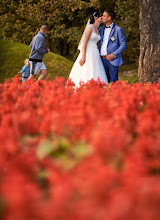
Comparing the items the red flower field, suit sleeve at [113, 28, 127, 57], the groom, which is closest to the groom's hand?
the groom

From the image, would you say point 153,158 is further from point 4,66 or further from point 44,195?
point 4,66

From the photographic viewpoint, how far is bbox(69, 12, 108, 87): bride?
8.10 meters

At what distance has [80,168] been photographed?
1.10m

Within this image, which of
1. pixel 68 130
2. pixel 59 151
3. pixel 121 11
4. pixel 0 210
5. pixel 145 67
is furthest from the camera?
pixel 121 11

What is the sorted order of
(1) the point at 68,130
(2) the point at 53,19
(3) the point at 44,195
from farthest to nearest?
1. (2) the point at 53,19
2. (1) the point at 68,130
3. (3) the point at 44,195

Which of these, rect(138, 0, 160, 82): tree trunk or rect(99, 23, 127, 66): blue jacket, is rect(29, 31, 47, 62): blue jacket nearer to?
rect(99, 23, 127, 66): blue jacket

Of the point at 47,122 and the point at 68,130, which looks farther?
the point at 47,122

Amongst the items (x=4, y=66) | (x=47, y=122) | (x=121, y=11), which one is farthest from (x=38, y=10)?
(x=47, y=122)

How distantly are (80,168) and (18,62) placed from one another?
17.7 metres

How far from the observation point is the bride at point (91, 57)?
8.10m

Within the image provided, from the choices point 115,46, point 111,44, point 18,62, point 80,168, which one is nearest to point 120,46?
point 115,46

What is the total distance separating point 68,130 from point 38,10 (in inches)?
1014

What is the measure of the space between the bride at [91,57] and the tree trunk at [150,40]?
5.84 feet

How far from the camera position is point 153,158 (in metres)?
1.48
